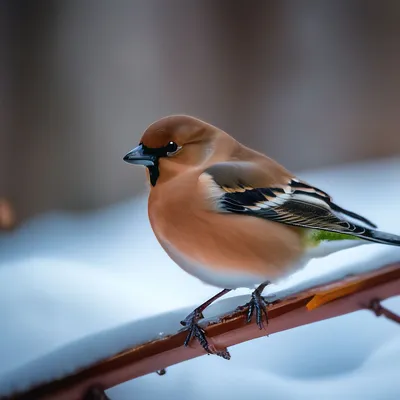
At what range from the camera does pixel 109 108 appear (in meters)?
1.12

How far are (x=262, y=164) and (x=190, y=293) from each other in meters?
0.25

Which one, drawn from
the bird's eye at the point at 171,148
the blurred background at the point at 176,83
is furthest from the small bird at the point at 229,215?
the blurred background at the point at 176,83

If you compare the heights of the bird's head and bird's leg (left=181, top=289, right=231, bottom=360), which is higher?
the bird's head

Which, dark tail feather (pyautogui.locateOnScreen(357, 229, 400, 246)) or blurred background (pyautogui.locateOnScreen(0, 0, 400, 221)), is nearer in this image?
dark tail feather (pyautogui.locateOnScreen(357, 229, 400, 246))

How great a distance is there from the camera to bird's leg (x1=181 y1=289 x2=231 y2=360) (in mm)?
954

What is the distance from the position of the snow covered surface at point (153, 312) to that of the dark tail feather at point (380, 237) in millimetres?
44

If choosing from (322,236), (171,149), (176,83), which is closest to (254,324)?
(322,236)

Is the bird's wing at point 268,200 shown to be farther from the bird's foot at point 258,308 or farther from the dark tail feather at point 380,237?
the bird's foot at point 258,308

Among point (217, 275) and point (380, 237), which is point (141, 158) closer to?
point (217, 275)

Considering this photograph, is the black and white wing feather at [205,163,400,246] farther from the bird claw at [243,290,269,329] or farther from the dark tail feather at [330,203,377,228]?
the bird claw at [243,290,269,329]

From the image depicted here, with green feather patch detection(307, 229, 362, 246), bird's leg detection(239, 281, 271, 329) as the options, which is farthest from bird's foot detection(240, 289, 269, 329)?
green feather patch detection(307, 229, 362, 246)

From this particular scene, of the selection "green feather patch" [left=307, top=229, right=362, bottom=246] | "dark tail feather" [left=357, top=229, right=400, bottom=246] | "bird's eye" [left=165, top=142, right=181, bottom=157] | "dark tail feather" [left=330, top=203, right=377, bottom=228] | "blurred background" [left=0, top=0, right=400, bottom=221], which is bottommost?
"dark tail feather" [left=357, top=229, right=400, bottom=246]

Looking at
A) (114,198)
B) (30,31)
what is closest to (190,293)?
(114,198)

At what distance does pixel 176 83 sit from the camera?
1.10 metres
